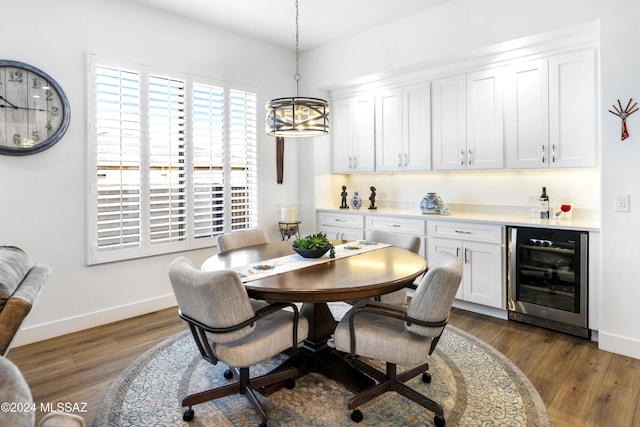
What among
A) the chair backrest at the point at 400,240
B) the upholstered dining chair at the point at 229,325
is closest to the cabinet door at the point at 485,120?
the chair backrest at the point at 400,240

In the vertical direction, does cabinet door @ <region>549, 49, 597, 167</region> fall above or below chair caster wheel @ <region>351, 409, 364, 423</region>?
above

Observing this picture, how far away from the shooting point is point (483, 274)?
3.72m

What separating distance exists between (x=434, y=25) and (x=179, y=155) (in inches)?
118

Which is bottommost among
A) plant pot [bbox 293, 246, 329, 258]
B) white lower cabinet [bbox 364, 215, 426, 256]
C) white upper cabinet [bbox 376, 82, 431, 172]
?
plant pot [bbox 293, 246, 329, 258]

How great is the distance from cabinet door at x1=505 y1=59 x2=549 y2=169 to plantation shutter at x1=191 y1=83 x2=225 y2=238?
3.10m

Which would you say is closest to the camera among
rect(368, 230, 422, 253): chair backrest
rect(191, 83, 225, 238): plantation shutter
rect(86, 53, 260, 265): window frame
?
rect(368, 230, 422, 253): chair backrest

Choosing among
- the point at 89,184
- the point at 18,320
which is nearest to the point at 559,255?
the point at 18,320

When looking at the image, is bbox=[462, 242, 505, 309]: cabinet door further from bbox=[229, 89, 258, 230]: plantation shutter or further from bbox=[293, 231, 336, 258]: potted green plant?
bbox=[229, 89, 258, 230]: plantation shutter

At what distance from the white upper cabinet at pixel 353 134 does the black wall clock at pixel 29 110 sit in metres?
3.17

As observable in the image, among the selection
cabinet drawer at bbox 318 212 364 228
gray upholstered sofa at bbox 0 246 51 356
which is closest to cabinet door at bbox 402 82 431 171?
cabinet drawer at bbox 318 212 364 228

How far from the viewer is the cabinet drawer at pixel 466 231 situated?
11.9 ft

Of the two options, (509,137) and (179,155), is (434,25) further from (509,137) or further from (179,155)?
(179,155)

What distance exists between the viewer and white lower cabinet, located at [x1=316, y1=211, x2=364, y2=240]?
4798 mm

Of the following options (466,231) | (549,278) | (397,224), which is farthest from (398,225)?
(549,278)
